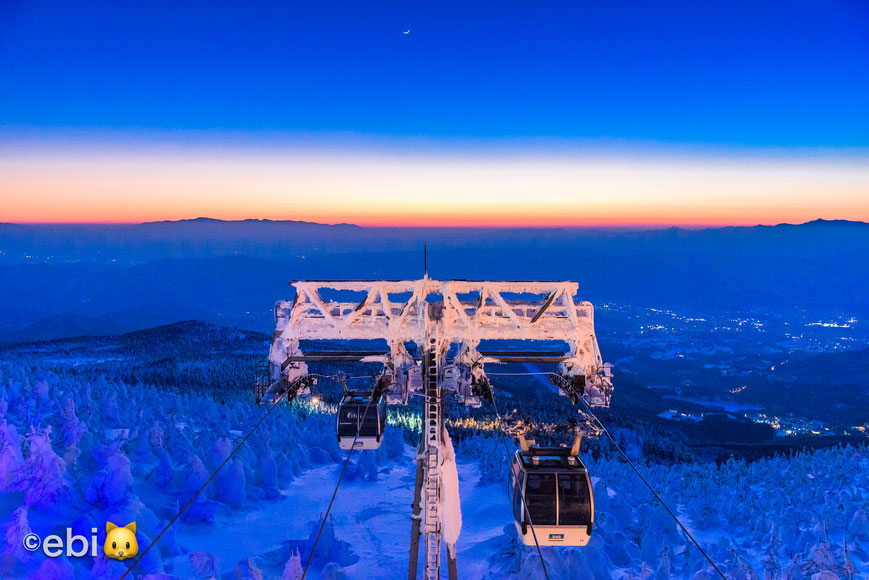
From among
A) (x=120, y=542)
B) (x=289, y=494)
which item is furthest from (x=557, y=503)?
(x=289, y=494)

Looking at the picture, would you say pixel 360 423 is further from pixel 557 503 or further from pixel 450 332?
pixel 557 503

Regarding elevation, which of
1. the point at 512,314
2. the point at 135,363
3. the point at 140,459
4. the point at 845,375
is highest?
the point at 512,314

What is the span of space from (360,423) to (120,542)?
14.5m

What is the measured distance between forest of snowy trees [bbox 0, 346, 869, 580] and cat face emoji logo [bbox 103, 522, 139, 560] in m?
0.50

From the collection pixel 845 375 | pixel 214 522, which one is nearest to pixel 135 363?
pixel 214 522

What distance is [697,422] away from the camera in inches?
4852

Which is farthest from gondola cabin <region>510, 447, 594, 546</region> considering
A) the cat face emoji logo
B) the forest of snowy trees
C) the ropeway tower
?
the cat face emoji logo

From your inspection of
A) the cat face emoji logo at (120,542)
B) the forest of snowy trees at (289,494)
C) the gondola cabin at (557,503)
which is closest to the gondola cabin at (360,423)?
the gondola cabin at (557,503)

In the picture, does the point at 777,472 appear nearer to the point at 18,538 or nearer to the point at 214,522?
the point at 214,522

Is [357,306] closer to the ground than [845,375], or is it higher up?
higher up

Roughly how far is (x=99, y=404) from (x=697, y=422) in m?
128

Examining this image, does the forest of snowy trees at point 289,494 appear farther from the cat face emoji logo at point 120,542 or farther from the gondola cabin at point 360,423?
the gondola cabin at point 360,423

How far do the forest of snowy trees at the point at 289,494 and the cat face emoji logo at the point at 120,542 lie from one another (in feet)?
1.65

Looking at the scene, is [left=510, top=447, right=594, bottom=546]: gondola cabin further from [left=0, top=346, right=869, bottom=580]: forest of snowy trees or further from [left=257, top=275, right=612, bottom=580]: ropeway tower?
[left=0, top=346, right=869, bottom=580]: forest of snowy trees
